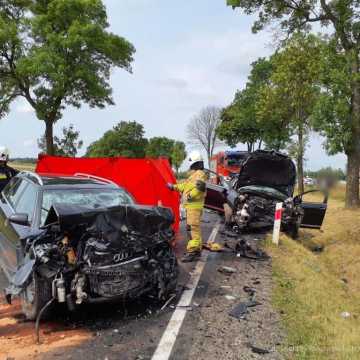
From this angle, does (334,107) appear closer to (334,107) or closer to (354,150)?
(334,107)

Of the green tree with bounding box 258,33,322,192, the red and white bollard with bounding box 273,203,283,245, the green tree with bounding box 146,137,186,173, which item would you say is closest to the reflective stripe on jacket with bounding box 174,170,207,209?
the red and white bollard with bounding box 273,203,283,245

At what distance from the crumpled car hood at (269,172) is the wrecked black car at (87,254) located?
709cm

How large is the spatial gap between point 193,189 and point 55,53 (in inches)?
672

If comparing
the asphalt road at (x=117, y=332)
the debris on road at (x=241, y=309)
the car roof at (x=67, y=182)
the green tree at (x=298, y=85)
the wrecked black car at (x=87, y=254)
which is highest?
the green tree at (x=298, y=85)

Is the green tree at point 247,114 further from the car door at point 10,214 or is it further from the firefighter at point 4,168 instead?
the car door at point 10,214

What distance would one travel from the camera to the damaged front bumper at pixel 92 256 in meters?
4.82

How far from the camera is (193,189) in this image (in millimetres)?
8070

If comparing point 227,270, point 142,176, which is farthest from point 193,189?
point 142,176

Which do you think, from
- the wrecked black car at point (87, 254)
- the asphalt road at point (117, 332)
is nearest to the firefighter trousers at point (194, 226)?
the asphalt road at point (117, 332)

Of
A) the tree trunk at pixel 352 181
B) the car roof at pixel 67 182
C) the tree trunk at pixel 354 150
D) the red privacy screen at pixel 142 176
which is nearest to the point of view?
the car roof at pixel 67 182

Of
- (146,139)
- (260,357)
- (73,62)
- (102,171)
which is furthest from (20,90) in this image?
(146,139)

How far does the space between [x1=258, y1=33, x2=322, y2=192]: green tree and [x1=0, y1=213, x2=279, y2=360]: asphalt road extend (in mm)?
15995

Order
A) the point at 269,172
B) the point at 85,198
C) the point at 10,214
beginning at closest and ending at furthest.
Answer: the point at 85,198, the point at 10,214, the point at 269,172

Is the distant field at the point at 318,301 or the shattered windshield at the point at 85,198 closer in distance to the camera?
the distant field at the point at 318,301
